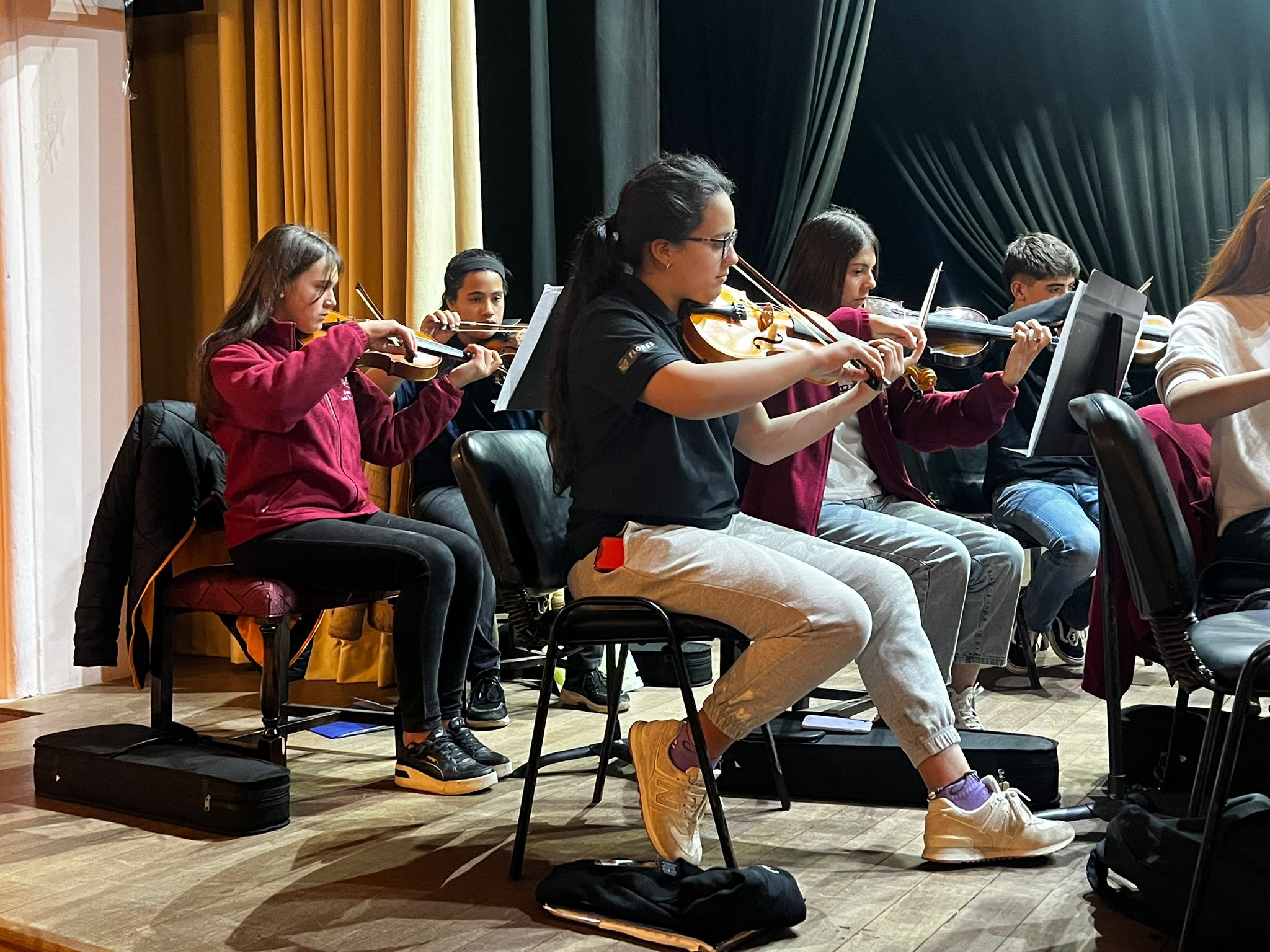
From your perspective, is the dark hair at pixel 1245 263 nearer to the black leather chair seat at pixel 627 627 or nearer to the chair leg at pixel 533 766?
the black leather chair seat at pixel 627 627

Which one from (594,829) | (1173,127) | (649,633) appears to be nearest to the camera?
(649,633)

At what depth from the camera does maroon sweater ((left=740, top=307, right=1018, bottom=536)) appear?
2.25m

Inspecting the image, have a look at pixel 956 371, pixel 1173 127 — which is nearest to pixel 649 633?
pixel 956 371

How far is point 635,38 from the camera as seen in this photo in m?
3.64

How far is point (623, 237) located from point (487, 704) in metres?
1.34

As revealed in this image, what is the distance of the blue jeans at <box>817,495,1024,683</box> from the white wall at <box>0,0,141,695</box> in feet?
6.88

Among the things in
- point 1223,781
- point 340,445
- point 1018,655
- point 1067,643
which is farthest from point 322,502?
point 1067,643

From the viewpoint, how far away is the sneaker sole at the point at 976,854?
5.93 feet

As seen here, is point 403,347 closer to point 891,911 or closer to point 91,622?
point 91,622

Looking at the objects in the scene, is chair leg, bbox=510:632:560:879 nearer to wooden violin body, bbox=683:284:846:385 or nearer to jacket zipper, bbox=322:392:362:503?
wooden violin body, bbox=683:284:846:385

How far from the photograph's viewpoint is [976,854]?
182 centimetres

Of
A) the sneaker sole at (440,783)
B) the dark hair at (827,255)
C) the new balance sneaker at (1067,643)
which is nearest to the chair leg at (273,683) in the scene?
the sneaker sole at (440,783)

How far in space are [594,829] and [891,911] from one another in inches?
22.5

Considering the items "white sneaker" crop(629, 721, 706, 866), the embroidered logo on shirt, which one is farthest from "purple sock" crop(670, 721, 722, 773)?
the embroidered logo on shirt
